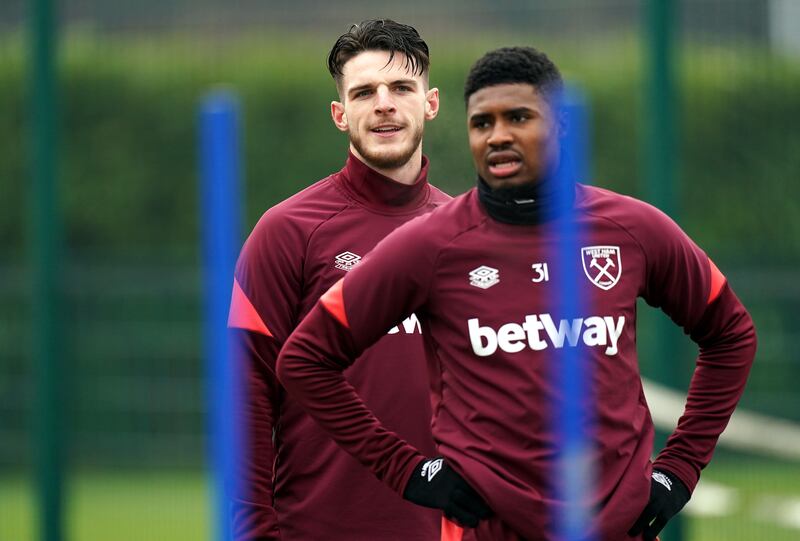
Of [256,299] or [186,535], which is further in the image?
[186,535]

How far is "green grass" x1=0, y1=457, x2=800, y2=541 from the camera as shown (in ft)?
20.1

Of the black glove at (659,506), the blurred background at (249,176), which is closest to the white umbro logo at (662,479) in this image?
the black glove at (659,506)

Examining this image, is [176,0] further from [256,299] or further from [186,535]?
[256,299]

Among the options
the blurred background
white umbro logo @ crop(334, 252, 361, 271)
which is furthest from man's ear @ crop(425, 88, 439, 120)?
the blurred background

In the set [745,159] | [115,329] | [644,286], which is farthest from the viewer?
[115,329]

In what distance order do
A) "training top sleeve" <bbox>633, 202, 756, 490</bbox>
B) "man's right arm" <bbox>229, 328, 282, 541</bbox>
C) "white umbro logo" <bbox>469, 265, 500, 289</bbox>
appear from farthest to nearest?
"man's right arm" <bbox>229, 328, 282, 541</bbox> → "training top sleeve" <bbox>633, 202, 756, 490</bbox> → "white umbro logo" <bbox>469, 265, 500, 289</bbox>

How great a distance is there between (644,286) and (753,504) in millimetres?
3586

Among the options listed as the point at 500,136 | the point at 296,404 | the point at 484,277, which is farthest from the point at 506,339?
the point at 296,404

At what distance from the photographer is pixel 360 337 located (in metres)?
2.84

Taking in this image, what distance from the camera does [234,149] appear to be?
2180 millimetres

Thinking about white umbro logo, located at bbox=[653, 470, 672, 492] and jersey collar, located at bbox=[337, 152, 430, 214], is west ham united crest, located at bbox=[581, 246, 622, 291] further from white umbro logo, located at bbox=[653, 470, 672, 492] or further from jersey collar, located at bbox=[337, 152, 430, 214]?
jersey collar, located at bbox=[337, 152, 430, 214]

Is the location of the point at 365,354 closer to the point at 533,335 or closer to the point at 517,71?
the point at 533,335

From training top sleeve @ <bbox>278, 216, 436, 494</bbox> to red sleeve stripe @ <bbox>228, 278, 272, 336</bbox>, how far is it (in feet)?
1.26

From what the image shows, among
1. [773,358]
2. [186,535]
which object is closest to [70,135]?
[186,535]
